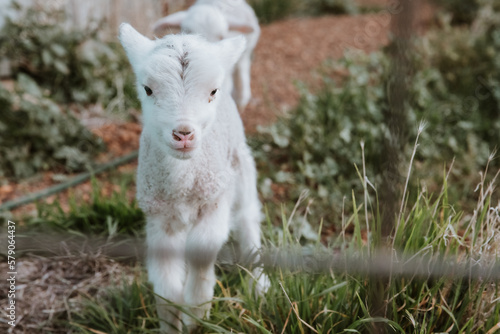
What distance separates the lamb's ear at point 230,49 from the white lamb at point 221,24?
0.85 m

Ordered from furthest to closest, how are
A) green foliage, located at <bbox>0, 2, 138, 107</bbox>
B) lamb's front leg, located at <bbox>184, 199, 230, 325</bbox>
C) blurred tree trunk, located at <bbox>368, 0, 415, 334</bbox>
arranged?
green foliage, located at <bbox>0, 2, 138, 107</bbox> → lamb's front leg, located at <bbox>184, 199, 230, 325</bbox> → blurred tree trunk, located at <bbox>368, 0, 415, 334</bbox>

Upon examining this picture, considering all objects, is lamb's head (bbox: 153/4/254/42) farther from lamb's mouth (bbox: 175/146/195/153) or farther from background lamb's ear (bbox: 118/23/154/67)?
lamb's mouth (bbox: 175/146/195/153)

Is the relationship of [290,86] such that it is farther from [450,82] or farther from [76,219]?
[76,219]

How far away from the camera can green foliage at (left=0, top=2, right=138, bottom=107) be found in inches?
199

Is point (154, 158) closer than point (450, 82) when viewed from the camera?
Yes

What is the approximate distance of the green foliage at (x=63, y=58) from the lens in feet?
16.6

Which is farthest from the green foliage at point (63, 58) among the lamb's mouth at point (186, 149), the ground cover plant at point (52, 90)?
the lamb's mouth at point (186, 149)

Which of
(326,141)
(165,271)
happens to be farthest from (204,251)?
(326,141)

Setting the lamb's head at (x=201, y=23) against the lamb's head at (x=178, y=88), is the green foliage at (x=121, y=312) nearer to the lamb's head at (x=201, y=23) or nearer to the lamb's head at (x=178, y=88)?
the lamb's head at (x=178, y=88)

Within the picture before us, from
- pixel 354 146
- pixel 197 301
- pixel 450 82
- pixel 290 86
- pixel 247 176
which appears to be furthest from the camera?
pixel 290 86

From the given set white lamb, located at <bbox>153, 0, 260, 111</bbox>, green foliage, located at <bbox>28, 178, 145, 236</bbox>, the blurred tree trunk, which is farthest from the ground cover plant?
the blurred tree trunk

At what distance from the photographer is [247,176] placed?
2.96 m

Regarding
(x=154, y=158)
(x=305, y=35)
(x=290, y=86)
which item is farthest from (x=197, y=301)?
(x=305, y=35)

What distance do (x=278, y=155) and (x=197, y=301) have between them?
2147mm
